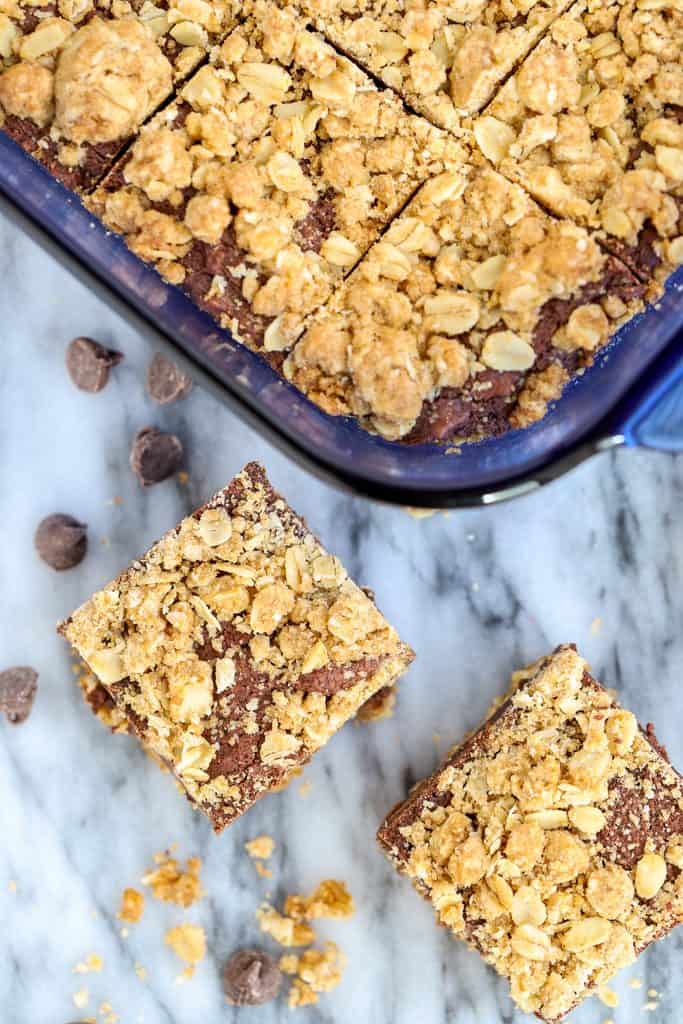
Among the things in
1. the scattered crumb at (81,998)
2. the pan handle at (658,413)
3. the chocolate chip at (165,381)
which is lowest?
the scattered crumb at (81,998)

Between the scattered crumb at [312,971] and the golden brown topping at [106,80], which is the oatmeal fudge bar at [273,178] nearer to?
the golden brown topping at [106,80]

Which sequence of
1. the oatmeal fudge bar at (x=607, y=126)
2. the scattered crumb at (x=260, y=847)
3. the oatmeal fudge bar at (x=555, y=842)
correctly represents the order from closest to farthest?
the oatmeal fudge bar at (x=607, y=126)
the oatmeal fudge bar at (x=555, y=842)
the scattered crumb at (x=260, y=847)

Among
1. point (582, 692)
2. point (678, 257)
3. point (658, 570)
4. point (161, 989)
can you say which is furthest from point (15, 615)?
point (678, 257)

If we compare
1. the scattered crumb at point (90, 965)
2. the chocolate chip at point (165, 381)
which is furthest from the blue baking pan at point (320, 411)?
the scattered crumb at point (90, 965)

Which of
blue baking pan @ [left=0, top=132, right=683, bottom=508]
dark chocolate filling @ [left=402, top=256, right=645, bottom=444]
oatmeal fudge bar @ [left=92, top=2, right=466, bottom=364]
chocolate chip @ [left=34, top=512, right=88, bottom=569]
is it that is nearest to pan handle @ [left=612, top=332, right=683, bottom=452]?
blue baking pan @ [left=0, top=132, right=683, bottom=508]

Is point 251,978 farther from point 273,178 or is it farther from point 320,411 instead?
point 273,178

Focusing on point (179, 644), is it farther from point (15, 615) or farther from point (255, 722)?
point (15, 615)

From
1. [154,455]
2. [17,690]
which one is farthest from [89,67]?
[17,690]
